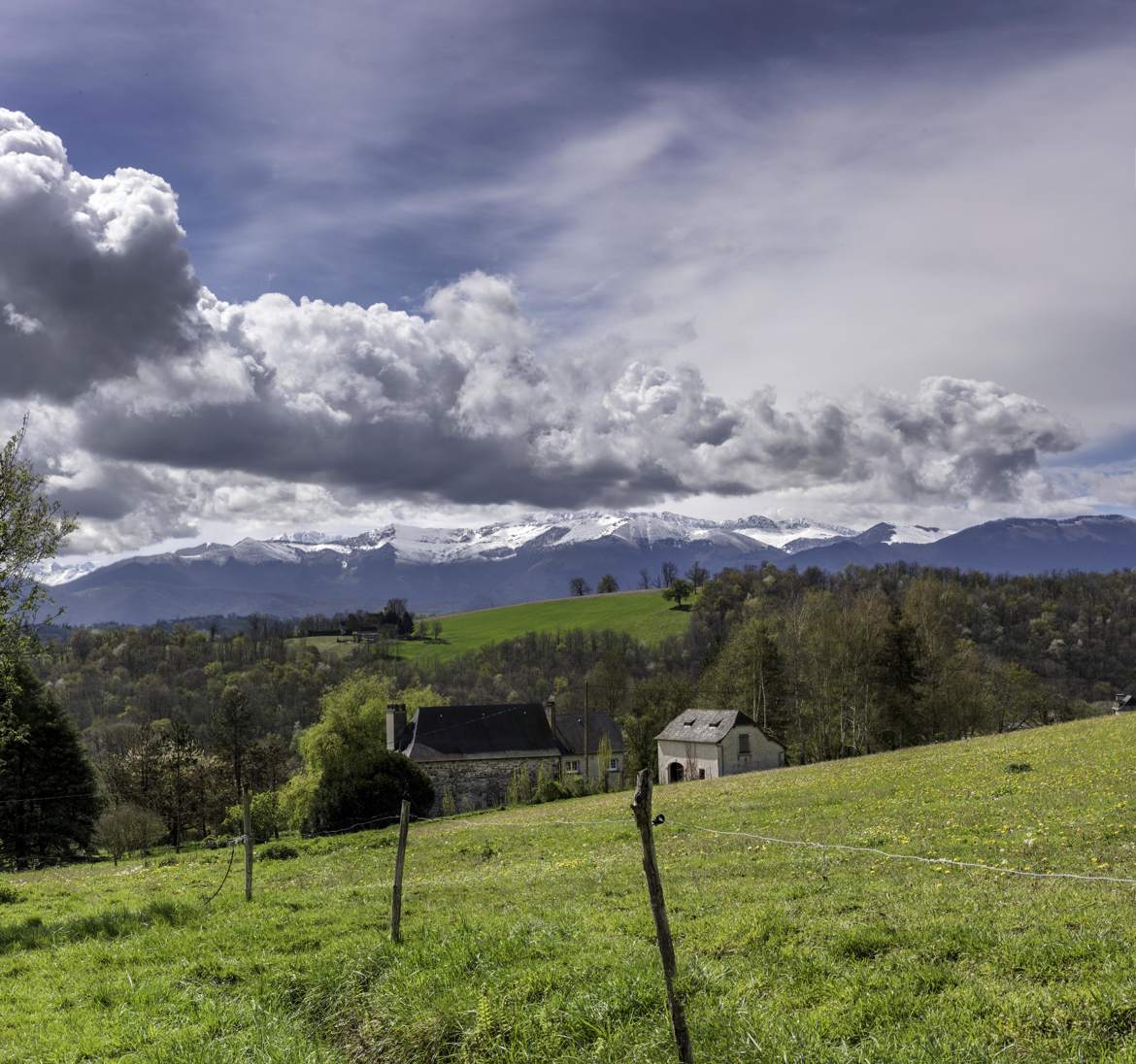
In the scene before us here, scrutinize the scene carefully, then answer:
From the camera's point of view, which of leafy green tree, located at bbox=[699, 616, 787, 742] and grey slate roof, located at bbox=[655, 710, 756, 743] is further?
leafy green tree, located at bbox=[699, 616, 787, 742]

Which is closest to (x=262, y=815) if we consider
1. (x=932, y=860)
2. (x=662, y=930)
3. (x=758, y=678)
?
(x=758, y=678)

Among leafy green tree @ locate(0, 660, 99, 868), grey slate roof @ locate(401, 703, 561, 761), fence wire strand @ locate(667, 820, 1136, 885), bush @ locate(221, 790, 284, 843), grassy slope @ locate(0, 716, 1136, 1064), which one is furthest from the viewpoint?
grey slate roof @ locate(401, 703, 561, 761)

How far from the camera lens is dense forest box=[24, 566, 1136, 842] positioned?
A: 74.5m

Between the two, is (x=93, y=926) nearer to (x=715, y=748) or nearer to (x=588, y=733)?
(x=715, y=748)

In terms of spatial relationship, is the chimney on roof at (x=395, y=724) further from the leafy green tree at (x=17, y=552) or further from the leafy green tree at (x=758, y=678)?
the leafy green tree at (x=17, y=552)

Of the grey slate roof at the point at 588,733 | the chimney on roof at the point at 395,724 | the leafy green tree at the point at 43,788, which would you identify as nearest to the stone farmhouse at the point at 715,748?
the grey slate roof at the point at 588,733

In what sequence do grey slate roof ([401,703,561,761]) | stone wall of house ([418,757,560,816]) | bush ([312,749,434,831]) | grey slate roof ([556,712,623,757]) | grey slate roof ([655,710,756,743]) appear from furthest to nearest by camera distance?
grey slate roof ([556,712,623,757])
grey slate roof ([401,703,561,761])
stone wall of house ([418,757,560,816])
grey slate roof ([655,710,756,743])
bush ([312,749,434,831])

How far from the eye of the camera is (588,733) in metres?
95.8

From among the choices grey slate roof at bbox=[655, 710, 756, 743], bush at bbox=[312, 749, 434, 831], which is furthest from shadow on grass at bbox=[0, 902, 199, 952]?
grey slate roof at bbox=[655, 710, 756, 743]

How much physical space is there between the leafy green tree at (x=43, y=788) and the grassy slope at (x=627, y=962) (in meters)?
43.4

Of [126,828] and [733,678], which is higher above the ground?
[733,678]

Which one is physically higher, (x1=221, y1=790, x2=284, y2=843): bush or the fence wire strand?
the fence wire strand

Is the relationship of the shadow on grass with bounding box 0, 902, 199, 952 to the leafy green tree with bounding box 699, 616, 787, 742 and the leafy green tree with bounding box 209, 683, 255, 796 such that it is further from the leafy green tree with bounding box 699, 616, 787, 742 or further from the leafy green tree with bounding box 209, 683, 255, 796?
the leafy green tree with bounding box 699, 616, 787, 742

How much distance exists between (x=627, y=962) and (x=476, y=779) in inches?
3188
